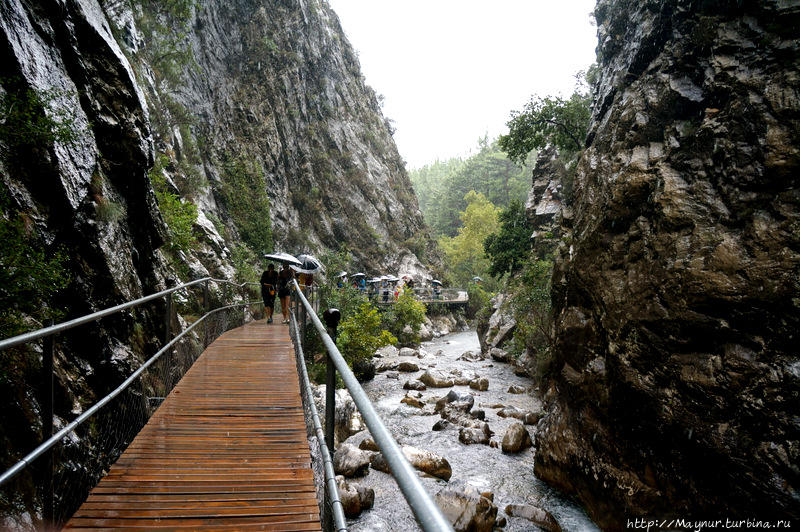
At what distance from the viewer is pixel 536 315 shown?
15711 millimetres

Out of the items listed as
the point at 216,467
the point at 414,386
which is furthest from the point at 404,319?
the point at 216,467

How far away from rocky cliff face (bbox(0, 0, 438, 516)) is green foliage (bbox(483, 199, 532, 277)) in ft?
48.9

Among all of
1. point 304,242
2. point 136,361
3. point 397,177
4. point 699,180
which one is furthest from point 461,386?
point 397,177

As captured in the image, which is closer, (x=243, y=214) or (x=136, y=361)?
(x=136, y=361)

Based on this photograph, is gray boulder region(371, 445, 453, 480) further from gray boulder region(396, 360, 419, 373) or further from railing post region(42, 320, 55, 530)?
gray boulder region(396, 360, 419, 373)

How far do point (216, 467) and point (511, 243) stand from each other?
25.0 m

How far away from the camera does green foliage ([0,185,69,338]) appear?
3328 mm

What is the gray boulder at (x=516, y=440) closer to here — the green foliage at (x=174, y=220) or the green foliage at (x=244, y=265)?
the green foliage at (x=174, y=220)

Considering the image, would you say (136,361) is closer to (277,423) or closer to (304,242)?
(277,423)

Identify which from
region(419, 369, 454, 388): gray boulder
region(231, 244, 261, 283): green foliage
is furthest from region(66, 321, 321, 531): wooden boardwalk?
region(231, 244, 261, 283): green foliage

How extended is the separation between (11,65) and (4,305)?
3118 mm

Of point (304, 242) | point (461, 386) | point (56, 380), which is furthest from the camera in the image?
point (304, 242)

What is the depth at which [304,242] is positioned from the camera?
108 ft

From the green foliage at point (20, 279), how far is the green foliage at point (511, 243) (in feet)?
78.6
